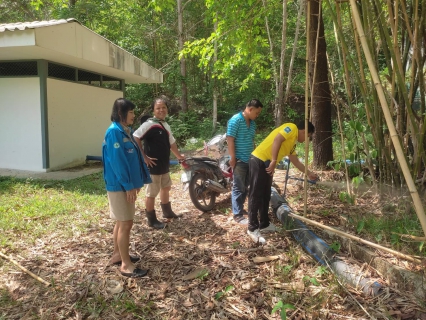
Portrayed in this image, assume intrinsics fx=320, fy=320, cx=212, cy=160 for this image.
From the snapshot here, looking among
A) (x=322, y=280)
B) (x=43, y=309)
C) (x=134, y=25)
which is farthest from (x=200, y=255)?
(x=134, y=25)

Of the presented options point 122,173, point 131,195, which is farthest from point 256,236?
point 122,173

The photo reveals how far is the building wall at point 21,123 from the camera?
734 cm

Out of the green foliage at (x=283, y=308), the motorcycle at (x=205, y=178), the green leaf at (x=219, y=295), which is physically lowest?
the green leaf at (x=219, y=295)

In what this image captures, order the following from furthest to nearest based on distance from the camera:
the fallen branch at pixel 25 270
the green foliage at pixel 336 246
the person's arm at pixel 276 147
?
the person's arm at pixel 276 147 → the green foliage at pixel 336 246 → the fallen branch at pixel 25 270

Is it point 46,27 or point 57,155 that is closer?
point 46,27

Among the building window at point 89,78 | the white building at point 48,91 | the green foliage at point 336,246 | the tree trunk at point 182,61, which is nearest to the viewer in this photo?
the green foliage at point 336,246

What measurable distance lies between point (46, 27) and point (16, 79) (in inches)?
87.7

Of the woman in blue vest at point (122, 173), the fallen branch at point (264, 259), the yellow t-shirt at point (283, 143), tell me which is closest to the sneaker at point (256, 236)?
the fallen branch at point (264, 259)

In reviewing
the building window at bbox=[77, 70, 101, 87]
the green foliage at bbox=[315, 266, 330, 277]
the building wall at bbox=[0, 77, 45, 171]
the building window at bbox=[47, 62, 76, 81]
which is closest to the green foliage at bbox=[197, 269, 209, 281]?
the green foliage at bbox=[315, 266, 330, 277]

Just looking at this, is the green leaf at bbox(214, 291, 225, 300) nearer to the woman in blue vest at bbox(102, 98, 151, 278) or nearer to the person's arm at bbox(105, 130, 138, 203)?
the woman in blue vest at bbox(102, 98, 151, 278)

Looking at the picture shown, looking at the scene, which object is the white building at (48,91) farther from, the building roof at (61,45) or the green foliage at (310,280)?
the green foliage at (310,280)

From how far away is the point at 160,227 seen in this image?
159 inches

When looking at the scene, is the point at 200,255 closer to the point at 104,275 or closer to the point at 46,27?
the point at 104,275

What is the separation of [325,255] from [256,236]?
820 millimetres
